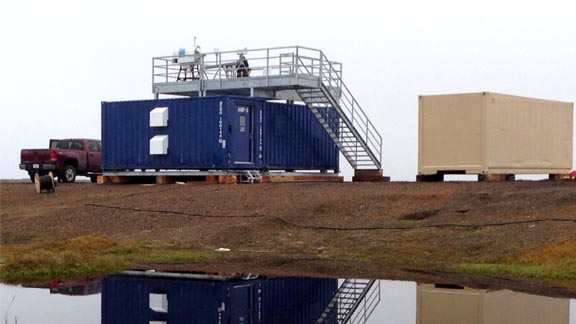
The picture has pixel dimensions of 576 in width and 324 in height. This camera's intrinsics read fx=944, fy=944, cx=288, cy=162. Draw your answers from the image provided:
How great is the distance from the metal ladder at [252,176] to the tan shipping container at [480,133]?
20.0 feet

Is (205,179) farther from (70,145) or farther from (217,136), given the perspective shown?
(70,145)

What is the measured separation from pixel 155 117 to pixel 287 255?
1607 centimetres

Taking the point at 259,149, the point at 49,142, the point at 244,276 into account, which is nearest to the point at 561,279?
the point at 244,276

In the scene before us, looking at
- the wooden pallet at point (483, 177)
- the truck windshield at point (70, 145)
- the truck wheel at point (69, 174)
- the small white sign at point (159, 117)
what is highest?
the small white sign at point (159, 117)

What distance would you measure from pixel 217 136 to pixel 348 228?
40.2ft

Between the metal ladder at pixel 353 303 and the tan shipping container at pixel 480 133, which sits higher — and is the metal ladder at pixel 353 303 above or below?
→ below

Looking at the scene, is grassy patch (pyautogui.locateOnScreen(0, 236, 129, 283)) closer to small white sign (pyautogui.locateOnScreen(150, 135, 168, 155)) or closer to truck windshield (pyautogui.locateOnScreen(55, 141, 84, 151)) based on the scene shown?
small white sign (pyautogui.locateOnScreen(150, 135, 168, 155))

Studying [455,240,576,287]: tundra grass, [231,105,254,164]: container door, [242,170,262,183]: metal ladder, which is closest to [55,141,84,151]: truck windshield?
[231,105,254,164]: container door

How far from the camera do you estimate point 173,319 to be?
45.0 feet

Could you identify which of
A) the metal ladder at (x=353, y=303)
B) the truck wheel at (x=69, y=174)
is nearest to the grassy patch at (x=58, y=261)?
the metal ladder at (x=353, y=303)

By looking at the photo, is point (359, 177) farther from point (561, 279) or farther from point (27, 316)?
point (27, 316)

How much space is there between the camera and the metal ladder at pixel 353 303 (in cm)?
1372

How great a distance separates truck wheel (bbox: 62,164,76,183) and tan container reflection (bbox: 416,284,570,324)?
28.4 meters

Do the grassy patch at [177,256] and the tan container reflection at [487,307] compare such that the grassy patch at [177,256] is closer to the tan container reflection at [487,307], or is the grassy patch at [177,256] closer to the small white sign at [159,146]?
the tan container reflection at [487,307]
